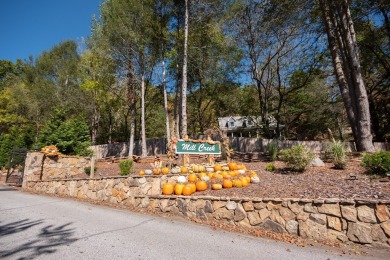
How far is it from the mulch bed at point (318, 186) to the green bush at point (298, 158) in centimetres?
23

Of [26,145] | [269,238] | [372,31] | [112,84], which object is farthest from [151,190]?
[372,31]

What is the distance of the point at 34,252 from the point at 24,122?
994 inches

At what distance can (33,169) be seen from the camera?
9930mm

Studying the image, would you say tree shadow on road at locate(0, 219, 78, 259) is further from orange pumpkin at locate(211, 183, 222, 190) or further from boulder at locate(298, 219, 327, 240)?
boulder at locate(298, 219, 327, 240)

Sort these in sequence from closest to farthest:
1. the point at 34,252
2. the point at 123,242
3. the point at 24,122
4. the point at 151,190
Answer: the point at 34,252, the point at 123,242, the point at 151,190, the point at 24,122

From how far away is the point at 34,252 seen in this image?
3166 millimetres

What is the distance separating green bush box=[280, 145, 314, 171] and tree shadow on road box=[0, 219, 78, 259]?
616 cm

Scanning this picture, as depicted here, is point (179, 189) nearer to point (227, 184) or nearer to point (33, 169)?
point (227, 184)

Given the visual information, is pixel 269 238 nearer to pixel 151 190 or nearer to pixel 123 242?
pixel 123 242

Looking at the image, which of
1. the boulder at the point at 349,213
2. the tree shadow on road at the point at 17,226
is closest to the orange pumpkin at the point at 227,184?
the boulder at the point at 349,213

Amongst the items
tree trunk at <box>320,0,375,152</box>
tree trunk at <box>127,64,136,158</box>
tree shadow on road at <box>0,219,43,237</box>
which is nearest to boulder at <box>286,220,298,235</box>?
tree shadow on road at <box>0,219,43,237</box>

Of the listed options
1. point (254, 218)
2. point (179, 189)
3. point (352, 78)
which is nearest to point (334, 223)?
point (254, 218)

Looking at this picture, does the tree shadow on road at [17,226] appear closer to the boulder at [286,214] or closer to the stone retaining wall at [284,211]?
the stone retaining wall at [284,211]

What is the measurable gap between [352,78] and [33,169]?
49.8 ft
